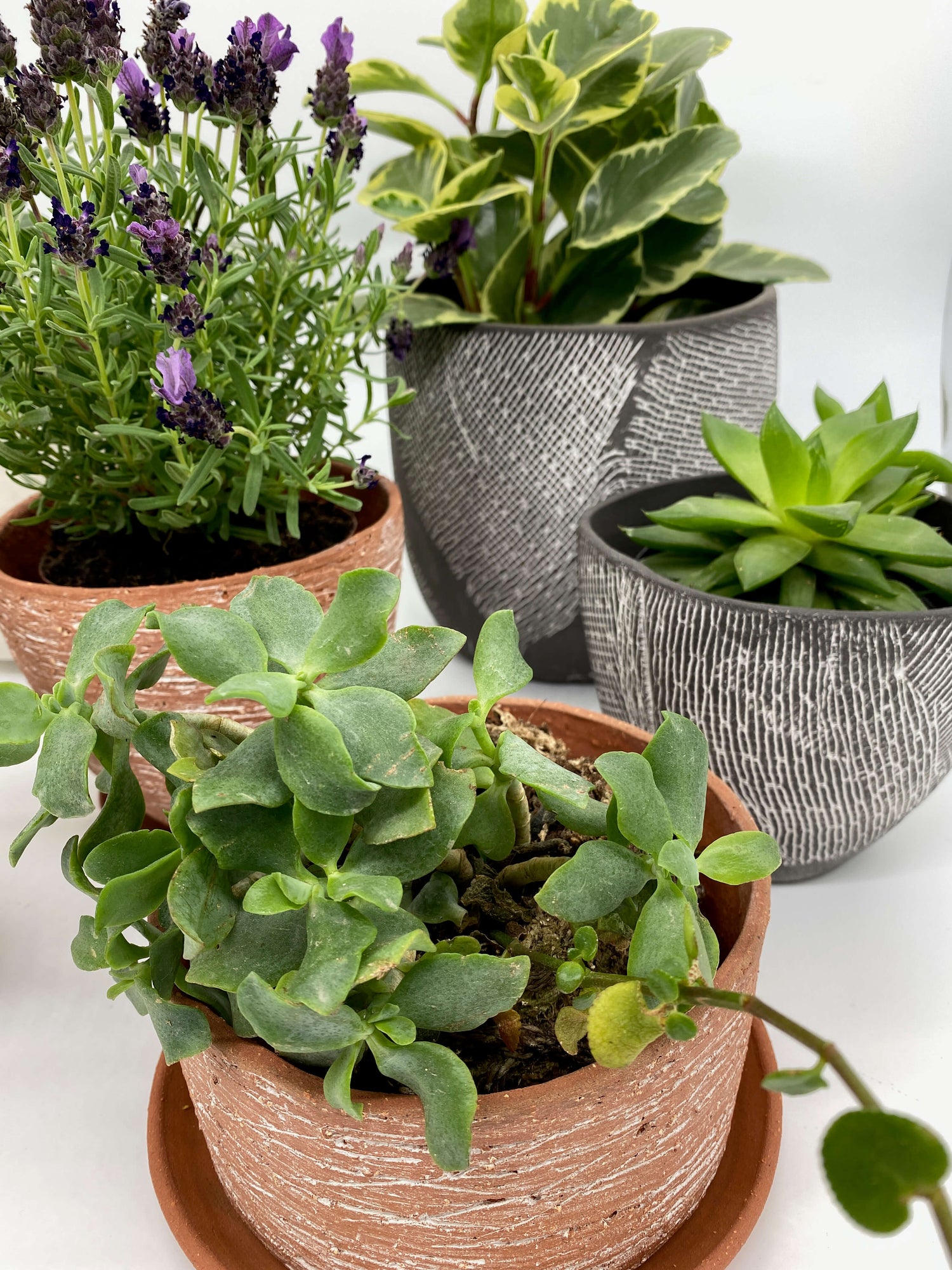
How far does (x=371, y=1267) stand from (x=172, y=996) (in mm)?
113

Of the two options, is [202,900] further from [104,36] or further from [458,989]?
[104,36]

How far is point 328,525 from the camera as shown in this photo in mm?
711

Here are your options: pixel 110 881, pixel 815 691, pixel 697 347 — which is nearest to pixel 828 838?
pixel 815 691

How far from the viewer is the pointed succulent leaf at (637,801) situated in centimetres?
32

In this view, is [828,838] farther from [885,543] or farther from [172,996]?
[172,996]

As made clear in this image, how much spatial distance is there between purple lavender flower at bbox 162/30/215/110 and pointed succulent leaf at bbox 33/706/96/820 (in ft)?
1.10

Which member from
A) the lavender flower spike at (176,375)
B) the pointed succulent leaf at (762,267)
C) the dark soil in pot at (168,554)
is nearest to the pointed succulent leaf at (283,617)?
the lavender flower spike at (176,375)

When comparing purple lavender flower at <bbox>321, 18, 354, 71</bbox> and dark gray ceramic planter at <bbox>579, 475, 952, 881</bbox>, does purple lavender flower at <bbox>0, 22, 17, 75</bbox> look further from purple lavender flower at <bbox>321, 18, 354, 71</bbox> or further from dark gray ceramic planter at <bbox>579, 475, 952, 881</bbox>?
dark gray ceramic planter at <bbox>579, 475, 952, 881</bbox>

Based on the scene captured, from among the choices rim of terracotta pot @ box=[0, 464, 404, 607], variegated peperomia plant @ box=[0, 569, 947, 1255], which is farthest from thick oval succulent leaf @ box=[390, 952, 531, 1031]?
rim of terracotta pot @ box=[0, 464, 404, 607]

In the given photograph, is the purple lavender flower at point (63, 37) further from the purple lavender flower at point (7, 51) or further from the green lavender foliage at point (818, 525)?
the green lavender foliage at point (818, 525)

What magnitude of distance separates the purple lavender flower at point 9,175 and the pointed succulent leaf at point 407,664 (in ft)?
1.00

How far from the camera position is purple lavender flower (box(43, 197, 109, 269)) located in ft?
1.57

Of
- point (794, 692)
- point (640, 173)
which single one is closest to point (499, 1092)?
point (794, 692)

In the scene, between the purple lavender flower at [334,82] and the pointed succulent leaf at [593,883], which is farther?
the purple lavender flower at [334,82]
